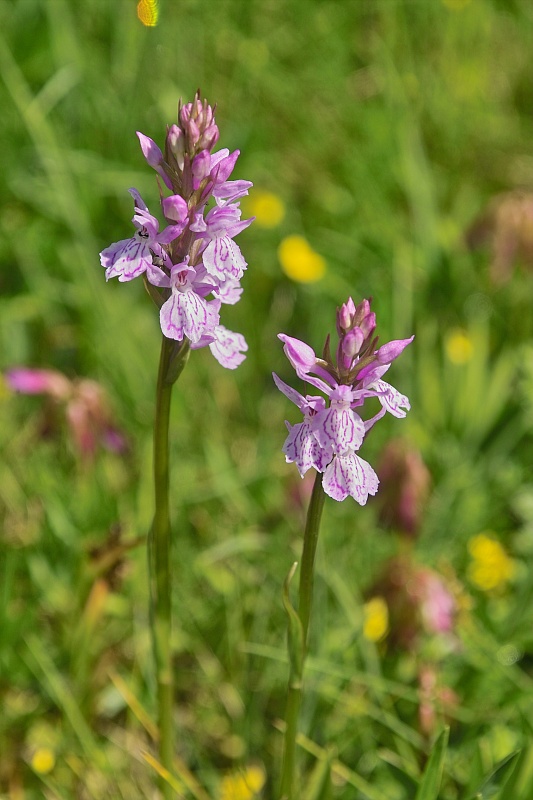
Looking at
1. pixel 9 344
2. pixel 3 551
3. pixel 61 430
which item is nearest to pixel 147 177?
pixel 9 344

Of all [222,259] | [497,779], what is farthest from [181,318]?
[497,779]

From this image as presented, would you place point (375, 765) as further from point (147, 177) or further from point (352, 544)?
point (147, 177)

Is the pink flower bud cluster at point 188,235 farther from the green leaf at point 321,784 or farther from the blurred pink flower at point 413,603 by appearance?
the blurred pink flower at point 413,603

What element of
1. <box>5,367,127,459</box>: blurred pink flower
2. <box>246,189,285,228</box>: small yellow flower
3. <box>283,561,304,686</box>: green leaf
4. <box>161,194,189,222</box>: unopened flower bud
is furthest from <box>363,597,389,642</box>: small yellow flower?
<box>246,189,285,228</box>: small yellow flower

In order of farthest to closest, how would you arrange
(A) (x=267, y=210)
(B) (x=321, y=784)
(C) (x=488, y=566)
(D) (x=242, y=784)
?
(A) (x=267, y=210) < (C) (x=488, y=566) < (D) (x=242, y=784) < (B) (x=321, y=784)

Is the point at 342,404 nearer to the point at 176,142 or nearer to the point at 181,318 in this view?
the point at 181,318

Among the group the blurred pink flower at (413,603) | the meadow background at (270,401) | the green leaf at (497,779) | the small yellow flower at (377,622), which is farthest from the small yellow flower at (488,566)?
the green leaf at (497,779)
